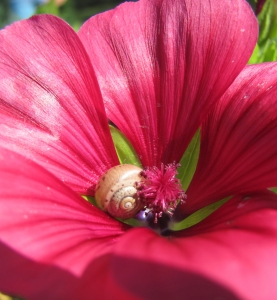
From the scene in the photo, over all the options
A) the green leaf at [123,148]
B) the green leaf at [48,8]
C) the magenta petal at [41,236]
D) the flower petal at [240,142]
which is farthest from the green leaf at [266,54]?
the green leaf at [48,8]

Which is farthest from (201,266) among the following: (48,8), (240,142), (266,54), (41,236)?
(48,8)

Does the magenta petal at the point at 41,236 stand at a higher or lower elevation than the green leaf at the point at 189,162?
lower

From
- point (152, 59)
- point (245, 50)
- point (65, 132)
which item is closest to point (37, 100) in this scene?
point (65, 132)

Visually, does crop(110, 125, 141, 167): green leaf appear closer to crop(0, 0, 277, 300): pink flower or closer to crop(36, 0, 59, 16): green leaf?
crop(0, 0, 277, 300): pink flower

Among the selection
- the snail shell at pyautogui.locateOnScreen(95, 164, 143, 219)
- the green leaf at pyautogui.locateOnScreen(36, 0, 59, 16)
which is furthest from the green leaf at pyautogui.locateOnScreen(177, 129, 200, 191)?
the green leaf at pyautogui.locateOnScreen(36, 0, 59, 16)

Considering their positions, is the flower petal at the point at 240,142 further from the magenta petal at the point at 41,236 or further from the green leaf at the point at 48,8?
the green leaf at the point at 48,8
